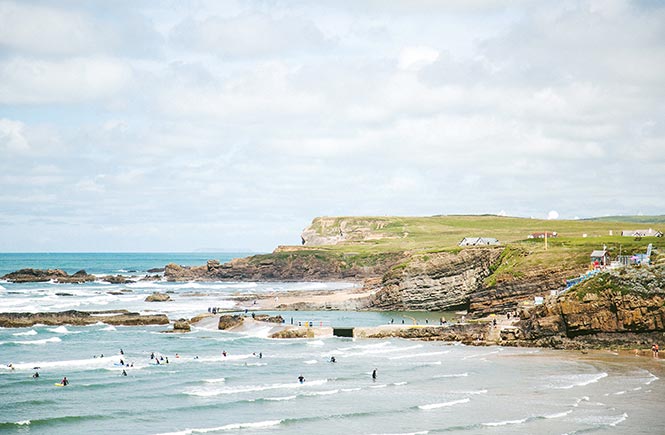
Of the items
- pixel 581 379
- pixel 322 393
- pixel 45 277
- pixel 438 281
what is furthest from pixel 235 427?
pixel 45 277

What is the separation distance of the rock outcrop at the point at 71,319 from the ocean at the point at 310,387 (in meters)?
5.73

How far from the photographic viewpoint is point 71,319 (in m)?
93.4

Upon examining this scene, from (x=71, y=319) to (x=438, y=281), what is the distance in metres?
48.9

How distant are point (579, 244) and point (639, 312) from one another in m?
36.6

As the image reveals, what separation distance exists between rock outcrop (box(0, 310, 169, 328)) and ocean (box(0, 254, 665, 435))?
5731 mm

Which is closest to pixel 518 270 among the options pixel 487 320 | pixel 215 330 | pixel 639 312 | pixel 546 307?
pixel 487 320

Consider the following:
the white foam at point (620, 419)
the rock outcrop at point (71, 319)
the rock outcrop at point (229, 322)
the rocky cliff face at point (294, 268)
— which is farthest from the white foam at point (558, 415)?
the rocky cliff face at point (294, 268)

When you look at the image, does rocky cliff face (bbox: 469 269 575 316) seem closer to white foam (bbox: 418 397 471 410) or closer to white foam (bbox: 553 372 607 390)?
white foam (bbox: 553 372 607 390)

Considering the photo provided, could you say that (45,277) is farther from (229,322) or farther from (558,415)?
(558,415)

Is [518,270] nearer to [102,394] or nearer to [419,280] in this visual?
[419,280]

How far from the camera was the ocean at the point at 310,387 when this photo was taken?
45000 millimetres

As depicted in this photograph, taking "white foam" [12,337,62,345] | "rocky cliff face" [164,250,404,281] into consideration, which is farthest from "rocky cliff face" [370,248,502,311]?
"rocky cliff face" [164,250,404,281]

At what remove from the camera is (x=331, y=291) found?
13212 cm

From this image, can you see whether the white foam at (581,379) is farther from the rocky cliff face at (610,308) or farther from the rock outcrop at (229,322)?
the rock outcrop at (229,322)
